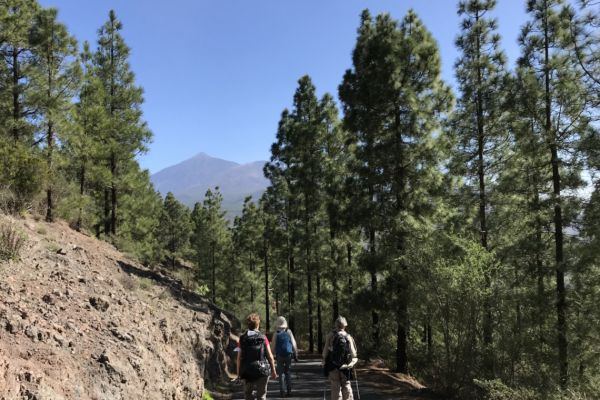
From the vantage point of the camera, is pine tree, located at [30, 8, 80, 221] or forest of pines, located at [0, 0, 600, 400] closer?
forest of pines, located at [0, 0, 600, 400]

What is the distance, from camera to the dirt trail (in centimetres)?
1142

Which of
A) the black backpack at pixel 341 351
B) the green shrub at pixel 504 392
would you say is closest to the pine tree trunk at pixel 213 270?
the green shrub at pixel 504 392

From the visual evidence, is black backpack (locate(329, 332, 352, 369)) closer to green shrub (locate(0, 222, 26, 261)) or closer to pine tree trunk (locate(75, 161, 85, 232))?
green shrub (locate(0, 222, 26, 261))

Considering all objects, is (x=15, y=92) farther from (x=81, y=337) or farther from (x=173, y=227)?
(x=173, y=227)

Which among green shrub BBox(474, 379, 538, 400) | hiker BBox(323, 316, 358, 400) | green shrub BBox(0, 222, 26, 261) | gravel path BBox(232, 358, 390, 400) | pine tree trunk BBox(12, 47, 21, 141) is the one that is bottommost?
gravel path BBox(232, 358, 390, 400)

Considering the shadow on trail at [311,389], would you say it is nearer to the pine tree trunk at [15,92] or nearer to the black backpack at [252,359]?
the black backpack at [252,359]

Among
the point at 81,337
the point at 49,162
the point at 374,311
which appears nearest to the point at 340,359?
the point at 81,337

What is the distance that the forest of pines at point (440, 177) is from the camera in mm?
10914

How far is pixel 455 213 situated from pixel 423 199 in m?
2.77

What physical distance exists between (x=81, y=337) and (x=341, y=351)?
426cm

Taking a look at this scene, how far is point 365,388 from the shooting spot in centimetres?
1261

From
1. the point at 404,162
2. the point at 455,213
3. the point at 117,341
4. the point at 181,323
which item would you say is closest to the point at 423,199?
the point at 404,162

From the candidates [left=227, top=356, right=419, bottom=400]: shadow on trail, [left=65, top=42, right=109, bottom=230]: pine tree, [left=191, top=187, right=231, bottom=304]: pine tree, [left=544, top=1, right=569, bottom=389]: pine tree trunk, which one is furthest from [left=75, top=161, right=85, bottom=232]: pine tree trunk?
[left=191, top=187, right=231, bottom=304]: pine tree

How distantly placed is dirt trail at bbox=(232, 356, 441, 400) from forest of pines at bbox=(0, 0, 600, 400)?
0.75 meters
